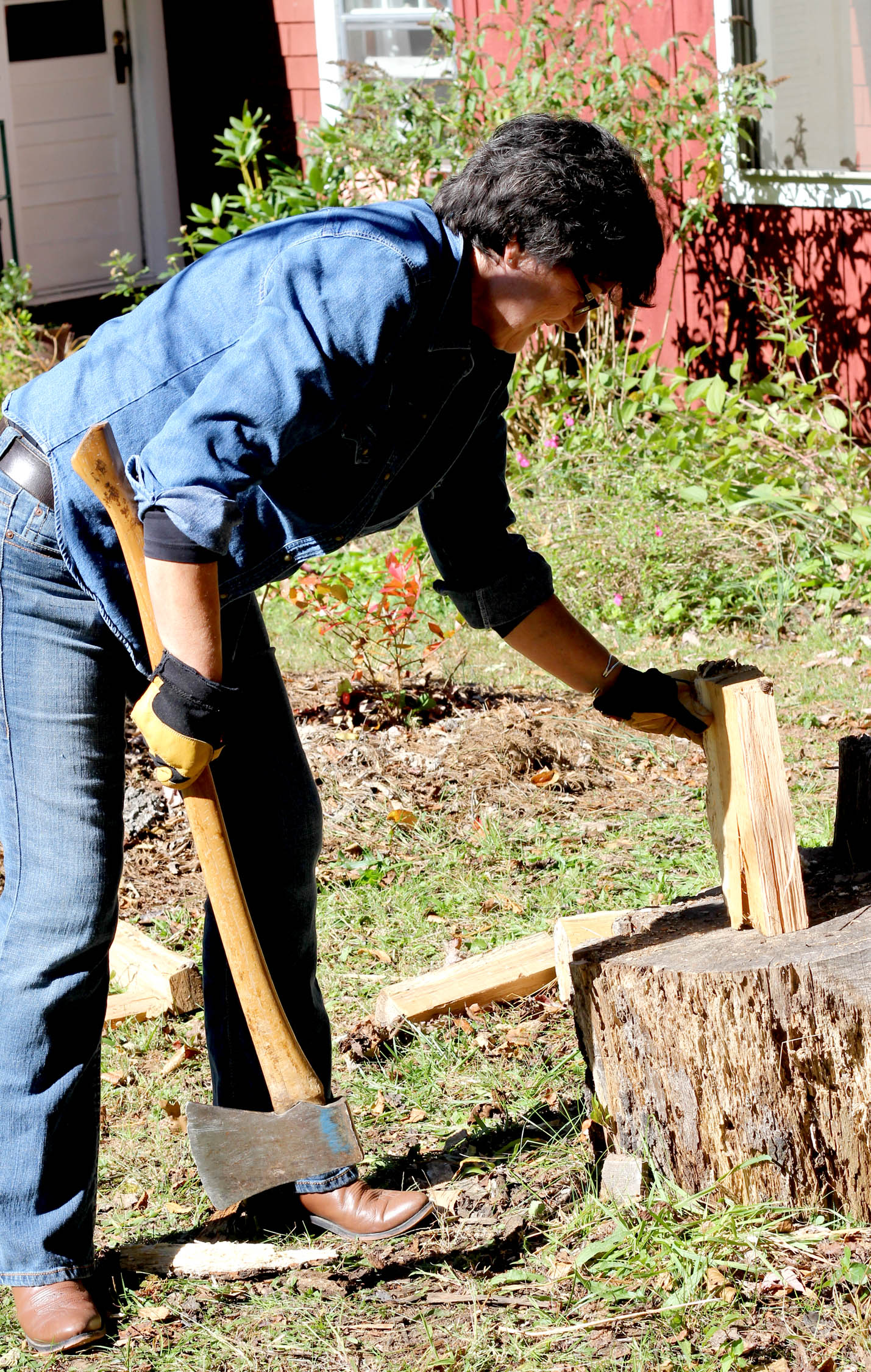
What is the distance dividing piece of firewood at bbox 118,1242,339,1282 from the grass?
0.03 metres

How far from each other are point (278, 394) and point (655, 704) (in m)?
1.04

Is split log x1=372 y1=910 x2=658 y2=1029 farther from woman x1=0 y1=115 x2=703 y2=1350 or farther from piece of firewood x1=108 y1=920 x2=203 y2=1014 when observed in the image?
woman x1=0 y1=115 x2=703 y2=1350

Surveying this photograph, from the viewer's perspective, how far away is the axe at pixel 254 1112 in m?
2.25

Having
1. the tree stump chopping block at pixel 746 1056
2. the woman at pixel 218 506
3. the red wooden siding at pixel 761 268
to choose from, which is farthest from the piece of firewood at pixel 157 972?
the red wooden siding at pixel 761 268

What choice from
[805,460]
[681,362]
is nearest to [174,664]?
[805,460]

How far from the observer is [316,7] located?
378 inches

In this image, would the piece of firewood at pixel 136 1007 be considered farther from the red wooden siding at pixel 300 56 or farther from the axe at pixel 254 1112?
the red wooden siding at pixel 300 56

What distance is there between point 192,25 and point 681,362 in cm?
553

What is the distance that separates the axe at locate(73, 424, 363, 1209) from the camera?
2.25 meters

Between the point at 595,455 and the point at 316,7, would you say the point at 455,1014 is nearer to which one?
the point at 595,455

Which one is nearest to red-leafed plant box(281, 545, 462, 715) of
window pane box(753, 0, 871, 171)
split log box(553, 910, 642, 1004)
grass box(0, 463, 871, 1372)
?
grass box(0, 463, 871, 1372)

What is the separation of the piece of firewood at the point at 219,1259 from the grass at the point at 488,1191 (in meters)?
0.03

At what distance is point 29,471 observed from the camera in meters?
2.21

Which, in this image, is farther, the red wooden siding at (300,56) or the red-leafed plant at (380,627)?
the red wooden siding at (300,56)
